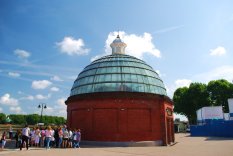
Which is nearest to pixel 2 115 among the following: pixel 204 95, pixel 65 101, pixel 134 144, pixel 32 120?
pixel 32 120

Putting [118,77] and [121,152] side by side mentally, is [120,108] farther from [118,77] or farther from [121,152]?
[121,152]

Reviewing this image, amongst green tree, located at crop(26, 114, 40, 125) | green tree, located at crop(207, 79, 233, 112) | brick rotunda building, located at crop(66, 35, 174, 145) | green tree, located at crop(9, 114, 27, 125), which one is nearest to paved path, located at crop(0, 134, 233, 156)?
brick rotunda building, located at crop(66, 35, 174, 145)

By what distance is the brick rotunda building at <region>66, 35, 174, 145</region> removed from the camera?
2217 centimetres

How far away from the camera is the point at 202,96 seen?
6688 cm

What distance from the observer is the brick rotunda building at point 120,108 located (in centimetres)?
2217

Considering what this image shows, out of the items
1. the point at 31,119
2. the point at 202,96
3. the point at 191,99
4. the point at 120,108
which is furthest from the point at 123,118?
the point at 31,119

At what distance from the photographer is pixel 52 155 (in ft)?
48.8

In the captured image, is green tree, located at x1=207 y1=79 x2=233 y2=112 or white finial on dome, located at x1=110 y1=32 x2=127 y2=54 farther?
green tree, located at x1=207 y1=79 x2=233 y2=112

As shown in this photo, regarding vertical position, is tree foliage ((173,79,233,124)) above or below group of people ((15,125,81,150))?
above

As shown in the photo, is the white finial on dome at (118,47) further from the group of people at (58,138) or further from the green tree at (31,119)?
the green tree at (31,119)

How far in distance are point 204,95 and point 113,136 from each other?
167ft

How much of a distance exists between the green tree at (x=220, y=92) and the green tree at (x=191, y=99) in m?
1.58

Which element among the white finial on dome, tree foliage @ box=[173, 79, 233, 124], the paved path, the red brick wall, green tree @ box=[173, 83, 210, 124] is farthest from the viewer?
green tree @ box=[173, 83, 210, 124]

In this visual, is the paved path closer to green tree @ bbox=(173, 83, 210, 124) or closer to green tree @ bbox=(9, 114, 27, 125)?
green tree @ bbox=(173, 83, 210, 124)
